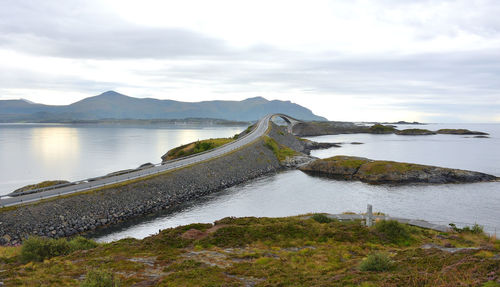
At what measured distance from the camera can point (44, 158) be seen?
367 ft

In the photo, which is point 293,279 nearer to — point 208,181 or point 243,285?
point 243,285

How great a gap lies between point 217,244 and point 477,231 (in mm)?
23948

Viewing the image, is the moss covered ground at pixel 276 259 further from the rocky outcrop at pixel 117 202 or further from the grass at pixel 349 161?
the grass at pixel 349 161

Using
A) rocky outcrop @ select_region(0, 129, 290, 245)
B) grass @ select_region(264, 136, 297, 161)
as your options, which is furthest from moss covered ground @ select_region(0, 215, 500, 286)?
grass @ select_region(264, 136, 297, 161)

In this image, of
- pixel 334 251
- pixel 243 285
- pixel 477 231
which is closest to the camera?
pixel 243 285

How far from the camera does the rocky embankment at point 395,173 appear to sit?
70062mm

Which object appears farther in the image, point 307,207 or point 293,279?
point 307,207

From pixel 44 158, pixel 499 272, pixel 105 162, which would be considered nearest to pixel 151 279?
pixel 499 272

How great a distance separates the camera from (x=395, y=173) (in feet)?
239

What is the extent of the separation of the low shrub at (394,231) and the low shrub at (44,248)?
25.9m

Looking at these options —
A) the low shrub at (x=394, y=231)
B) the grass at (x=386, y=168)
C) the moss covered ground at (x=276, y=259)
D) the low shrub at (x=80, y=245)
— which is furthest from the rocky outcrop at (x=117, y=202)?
the low shrub at (x=394, y=231)

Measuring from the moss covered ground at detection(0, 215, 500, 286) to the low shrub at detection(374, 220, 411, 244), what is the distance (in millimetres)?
80

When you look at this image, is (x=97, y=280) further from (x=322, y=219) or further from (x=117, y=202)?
(x=117, y=202)

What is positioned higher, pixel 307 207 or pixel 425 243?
pixel 425 243
